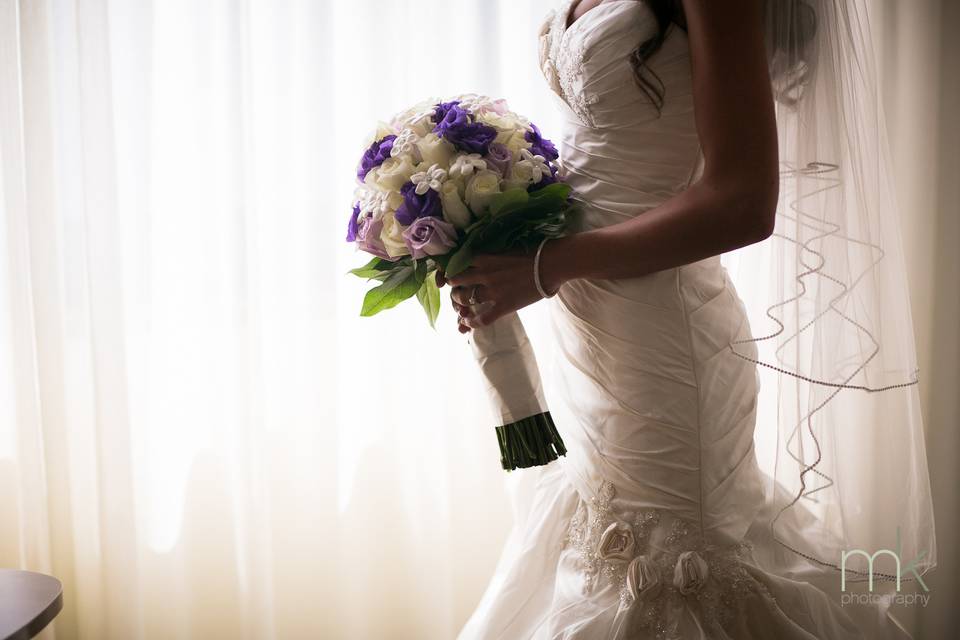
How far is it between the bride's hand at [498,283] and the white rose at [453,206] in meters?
0.06

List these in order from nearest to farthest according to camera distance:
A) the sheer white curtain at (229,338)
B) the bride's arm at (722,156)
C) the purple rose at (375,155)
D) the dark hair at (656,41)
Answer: the bride's arm at (722,156), the dark hair at (656,41), the purple rose at (375,155), the sheer white curtain at (229,338)

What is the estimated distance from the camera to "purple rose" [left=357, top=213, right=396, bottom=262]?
1.04m

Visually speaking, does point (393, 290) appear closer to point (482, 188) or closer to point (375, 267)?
point (375, 267)

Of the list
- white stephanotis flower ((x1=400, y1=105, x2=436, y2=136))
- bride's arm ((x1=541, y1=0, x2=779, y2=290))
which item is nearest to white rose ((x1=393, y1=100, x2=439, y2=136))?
white stephanotis flower ((x1=400, y1=105, x2=436, y2=136))

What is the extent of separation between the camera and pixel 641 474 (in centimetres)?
100

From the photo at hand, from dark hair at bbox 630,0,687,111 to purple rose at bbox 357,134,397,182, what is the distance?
1.20 ft

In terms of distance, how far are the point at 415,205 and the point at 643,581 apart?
586 millimetres

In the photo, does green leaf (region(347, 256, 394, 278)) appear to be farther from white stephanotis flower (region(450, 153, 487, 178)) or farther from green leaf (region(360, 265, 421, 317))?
white stephanotis flower (region(450, 153, 487, 178))

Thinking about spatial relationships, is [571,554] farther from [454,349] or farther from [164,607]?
[164,607]

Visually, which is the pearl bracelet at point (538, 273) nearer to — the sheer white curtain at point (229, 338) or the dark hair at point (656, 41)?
the dark hair at point (656, 41)

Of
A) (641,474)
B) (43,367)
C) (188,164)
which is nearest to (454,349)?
(188,164)

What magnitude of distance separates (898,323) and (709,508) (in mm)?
382

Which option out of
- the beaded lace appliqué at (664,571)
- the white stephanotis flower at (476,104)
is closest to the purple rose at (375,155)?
the white stephanotis flower at (476,104)

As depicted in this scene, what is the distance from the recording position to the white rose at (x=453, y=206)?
3.18 ft
